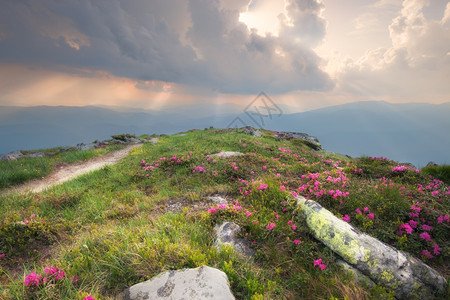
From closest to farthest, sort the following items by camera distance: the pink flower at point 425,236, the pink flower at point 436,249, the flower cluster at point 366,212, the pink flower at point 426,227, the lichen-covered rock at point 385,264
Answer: the lichen-covered rock at point 385,264, the pink flower at point 436,249, the pink flower at point 425,236, the pink flower at point 426,227, the flower cluster at point 366,212

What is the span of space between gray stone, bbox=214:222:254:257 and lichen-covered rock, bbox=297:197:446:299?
64.0 inches

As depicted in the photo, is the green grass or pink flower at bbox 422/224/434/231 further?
the green grass

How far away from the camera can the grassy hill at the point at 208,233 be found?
10.9ft

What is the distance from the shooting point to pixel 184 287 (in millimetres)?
2846

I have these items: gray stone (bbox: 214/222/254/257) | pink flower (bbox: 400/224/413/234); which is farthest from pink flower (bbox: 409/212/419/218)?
gray stone (bbox: 214/222/254/257)

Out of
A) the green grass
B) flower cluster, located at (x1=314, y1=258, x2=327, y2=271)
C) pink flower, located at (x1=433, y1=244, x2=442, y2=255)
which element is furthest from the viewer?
the green grass

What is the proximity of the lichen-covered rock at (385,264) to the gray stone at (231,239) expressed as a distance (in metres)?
1.63

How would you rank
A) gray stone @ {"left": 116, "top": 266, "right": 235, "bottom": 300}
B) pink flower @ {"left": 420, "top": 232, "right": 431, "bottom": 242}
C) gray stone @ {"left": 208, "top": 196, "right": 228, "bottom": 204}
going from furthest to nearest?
gray stone @ {"left": 208, "top": 196, "right": 228, "bottom": 204} → pink flower @ {"left": 420, "top": 232, "right": 431, "bottom": 242} → gray stone @ {"left": 116, "top": 266, "right": 235, "bottom": 300}

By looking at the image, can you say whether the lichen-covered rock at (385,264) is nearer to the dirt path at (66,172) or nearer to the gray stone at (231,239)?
the gray stone at (231,239)

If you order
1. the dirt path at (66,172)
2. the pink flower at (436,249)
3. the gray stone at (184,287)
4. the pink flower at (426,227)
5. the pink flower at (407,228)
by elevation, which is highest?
the gray stone at (184,287)

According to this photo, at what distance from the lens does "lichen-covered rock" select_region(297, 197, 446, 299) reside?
136 inches

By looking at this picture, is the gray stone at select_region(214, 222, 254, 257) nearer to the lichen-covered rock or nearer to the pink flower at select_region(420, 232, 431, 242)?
the lichen-covered rock

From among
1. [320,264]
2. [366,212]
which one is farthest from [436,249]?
[320,264]

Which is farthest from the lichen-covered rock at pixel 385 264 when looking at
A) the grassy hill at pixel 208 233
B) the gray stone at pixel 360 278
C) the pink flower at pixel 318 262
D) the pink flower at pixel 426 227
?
the pink flower at pixel 426 227
